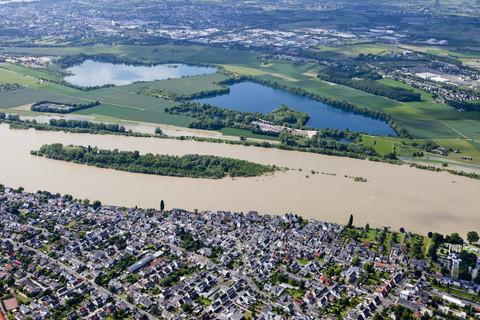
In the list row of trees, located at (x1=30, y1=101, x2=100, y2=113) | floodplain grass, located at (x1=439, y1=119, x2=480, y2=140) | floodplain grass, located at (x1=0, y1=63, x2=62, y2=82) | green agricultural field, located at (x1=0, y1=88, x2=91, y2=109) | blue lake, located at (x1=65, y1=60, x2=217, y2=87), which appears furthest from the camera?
blue lake, located at (x1=65, y1=60, x2=217, y2=87)

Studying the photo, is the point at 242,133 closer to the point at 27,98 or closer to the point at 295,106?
the point at 295,106

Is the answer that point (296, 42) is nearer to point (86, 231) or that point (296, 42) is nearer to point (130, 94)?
point (130, 94)

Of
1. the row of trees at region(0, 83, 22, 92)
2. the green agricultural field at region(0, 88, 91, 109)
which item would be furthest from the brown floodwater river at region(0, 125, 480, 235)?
the row of trees at region(0, 83, 22, 92)

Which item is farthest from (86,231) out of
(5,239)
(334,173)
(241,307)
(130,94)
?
(130,94)

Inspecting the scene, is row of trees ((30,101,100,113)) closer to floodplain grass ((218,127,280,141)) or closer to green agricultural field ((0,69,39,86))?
green agricultural field ((0,69,39,86))

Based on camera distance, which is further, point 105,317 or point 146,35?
point 146,35
